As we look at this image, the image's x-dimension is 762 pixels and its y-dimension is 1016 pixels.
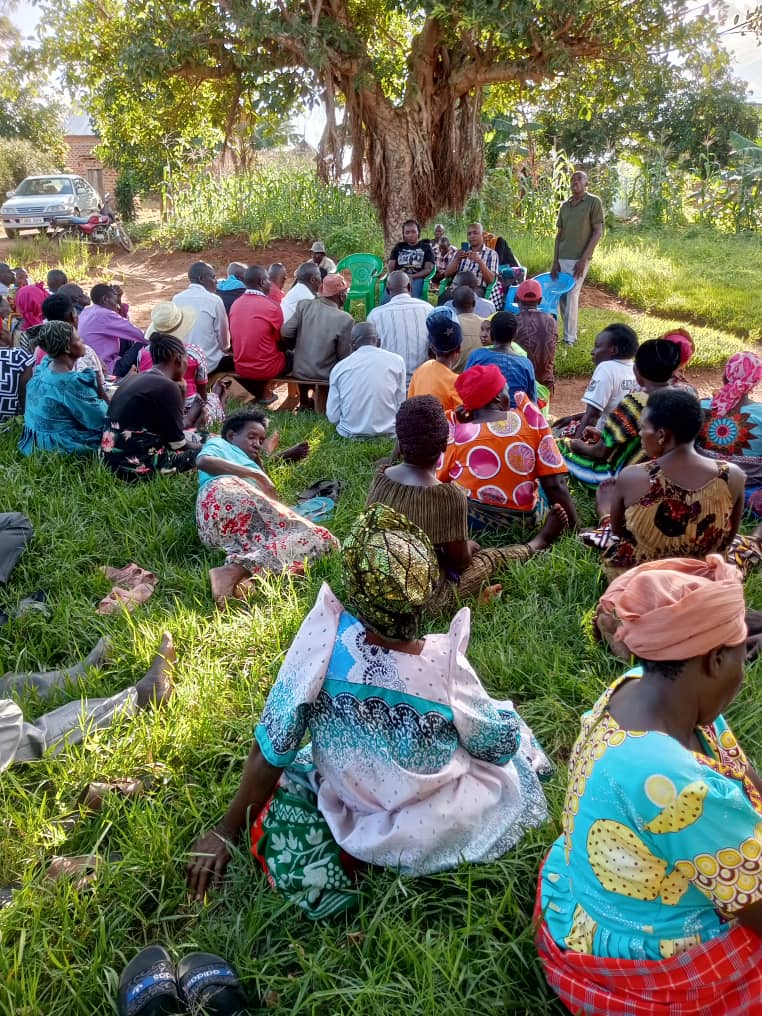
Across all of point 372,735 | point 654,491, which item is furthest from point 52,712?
point 654,491

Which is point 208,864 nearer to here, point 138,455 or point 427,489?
point 427,489

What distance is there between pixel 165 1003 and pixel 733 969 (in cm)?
137

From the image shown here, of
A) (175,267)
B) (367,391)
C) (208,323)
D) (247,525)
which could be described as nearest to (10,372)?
(208,323)

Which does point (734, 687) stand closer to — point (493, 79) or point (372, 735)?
point (372, 735)

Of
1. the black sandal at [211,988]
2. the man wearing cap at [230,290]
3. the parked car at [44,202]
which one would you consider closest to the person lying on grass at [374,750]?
the black sandal at [211,988]

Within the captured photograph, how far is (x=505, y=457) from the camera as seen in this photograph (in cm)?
418

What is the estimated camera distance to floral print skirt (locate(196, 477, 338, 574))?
4.32m

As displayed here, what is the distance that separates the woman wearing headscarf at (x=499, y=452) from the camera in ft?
13.6

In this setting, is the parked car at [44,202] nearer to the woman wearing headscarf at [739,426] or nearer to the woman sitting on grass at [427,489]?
the woman sitting on grass at [427,489]

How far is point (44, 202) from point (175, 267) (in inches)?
200

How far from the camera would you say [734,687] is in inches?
64.1

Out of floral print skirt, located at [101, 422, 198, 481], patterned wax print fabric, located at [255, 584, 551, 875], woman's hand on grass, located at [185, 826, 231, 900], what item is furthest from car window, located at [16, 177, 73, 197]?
patterned wax print fabric, located at [255, 584, 551, 875]

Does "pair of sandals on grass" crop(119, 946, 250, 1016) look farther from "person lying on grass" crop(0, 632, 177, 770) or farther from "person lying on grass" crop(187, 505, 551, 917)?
"person lying on grass" crop(0, 632, 177, 770)

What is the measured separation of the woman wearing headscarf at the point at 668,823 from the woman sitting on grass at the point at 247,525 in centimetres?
271
